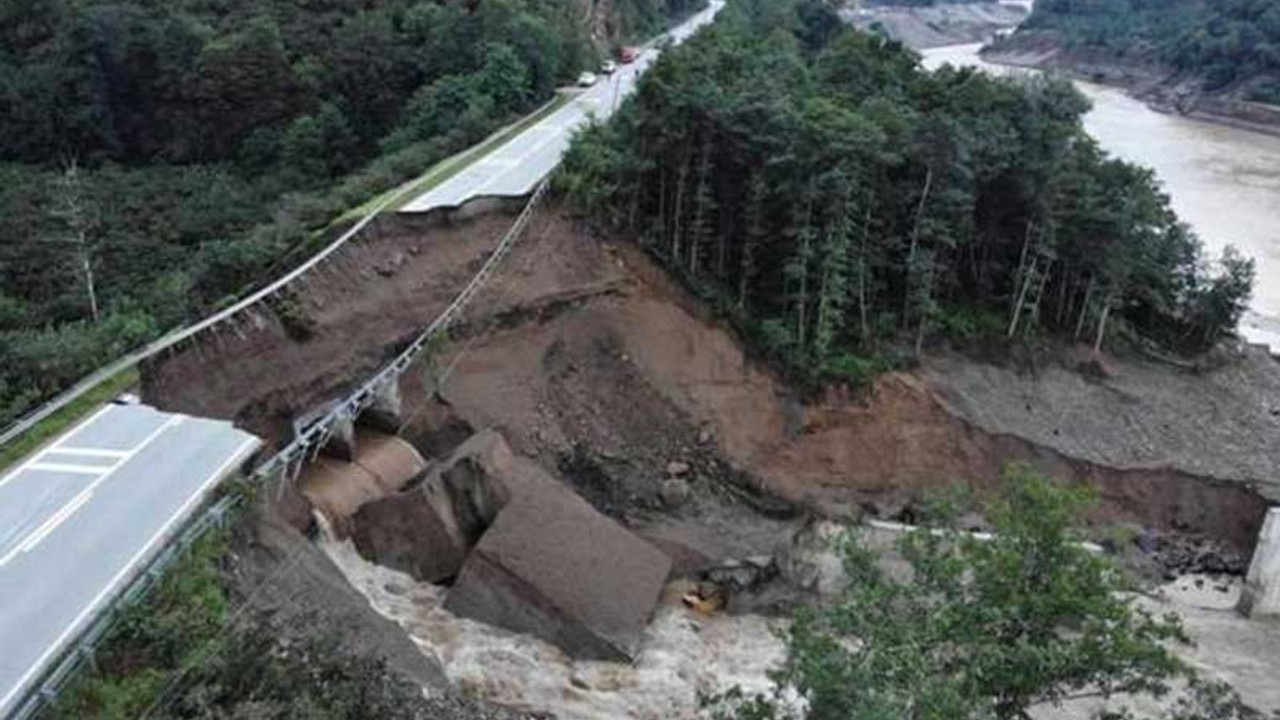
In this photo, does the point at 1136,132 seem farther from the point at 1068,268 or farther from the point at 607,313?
the point at 607,313

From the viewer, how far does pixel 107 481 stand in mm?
19219

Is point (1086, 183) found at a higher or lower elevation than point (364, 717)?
higher

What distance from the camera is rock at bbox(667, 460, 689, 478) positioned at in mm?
30406

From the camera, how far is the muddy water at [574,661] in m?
21.3

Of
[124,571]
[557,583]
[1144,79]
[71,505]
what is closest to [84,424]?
[71,505]

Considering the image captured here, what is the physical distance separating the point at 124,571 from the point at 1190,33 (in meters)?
122

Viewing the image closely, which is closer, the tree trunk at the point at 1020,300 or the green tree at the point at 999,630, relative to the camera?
the green tree at the point at 999,630

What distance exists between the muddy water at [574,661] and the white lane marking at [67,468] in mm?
4853

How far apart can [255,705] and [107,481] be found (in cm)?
650

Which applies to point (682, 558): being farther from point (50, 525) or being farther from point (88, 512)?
point (50, 525)

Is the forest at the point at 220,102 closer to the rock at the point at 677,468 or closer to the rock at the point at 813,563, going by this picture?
the rock at the point at 677,468

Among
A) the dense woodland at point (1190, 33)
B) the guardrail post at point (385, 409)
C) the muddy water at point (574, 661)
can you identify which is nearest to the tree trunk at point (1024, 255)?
the muddy water at point (574, 661)

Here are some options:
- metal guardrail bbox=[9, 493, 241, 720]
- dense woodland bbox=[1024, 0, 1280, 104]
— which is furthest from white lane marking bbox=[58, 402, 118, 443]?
dense woodland bbox=[1024, 0, 1280, 104]

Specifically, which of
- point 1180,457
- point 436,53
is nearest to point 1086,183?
point 1180,457
